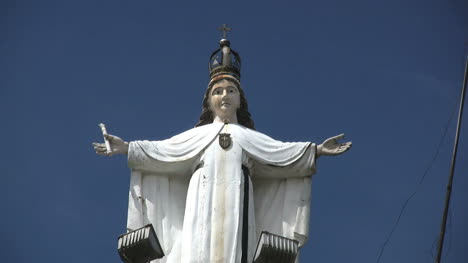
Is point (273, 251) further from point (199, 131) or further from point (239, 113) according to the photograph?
point (239, 113)

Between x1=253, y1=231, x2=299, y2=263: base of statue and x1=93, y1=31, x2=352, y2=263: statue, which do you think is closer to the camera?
x1=253, y1=231, x2=299, y2=263: base of statue

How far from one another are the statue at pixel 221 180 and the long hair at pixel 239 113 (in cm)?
45

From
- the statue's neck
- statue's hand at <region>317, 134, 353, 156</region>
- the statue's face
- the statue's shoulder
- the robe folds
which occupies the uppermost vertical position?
the statue's face

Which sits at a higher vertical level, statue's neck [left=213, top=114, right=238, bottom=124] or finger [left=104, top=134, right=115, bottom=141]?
statue's neck [left=213, top=114, right=238, bottom=124]

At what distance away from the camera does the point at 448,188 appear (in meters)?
20.3

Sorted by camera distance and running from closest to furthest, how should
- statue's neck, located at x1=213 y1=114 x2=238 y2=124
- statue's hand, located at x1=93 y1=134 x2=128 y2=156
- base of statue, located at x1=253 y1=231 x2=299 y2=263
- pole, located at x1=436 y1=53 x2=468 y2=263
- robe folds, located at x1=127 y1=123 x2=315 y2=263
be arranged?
pole, located at x1=436 y1=53 x2=468 y2=263
base of statue, located at x1=253 y1=231 x2=299 y2=263
robe folds, located at x1=127 y1=123 x2=315 y2=263
statue's hand, located at x1=93 y1=134 x2=128 y2=156
statue's neck, located at x1=213 y1=114 x2=238 y2=124

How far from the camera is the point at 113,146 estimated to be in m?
22.8

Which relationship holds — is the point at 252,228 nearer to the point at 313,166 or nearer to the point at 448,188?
the point at 313,166

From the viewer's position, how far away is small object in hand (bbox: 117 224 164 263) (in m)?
20.6

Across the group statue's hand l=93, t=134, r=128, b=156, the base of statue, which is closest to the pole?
the base of statue

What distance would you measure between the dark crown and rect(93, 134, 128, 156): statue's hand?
245 centimetres

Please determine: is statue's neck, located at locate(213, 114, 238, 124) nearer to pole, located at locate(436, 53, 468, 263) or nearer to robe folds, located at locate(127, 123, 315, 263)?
robe folds, located at locate(127, 123, 315, 263)

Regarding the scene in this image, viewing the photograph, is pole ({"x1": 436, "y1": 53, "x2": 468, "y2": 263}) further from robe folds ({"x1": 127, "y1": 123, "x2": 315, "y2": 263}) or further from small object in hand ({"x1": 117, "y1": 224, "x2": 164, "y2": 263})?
small object in hand ({"x1": 117, "y1": 224, "x2": 164, "y2": 263})

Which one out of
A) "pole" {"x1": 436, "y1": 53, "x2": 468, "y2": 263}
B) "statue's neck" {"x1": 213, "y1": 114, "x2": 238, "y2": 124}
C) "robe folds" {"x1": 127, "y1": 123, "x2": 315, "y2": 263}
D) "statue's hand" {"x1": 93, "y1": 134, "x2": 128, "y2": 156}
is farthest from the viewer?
"statue's neck" {"x1": 213, "y1": 114, "x2": 238, "y2": 124}
